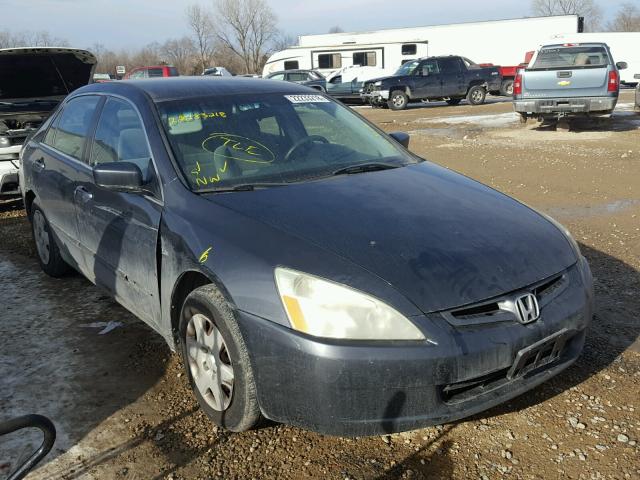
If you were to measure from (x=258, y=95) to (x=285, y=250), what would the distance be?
64.2 inches

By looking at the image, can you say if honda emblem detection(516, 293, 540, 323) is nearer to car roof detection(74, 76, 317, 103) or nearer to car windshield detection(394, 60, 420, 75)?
car roof detection(74, 76, 317, 103)

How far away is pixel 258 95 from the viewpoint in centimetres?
385

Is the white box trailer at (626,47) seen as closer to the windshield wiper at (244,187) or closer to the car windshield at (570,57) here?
the car windshield at (570,57)

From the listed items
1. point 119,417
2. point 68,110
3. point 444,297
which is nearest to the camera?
point 444,297

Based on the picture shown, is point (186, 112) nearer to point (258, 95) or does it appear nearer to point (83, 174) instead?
point (258, 95)

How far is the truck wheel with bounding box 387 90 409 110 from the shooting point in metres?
21.7

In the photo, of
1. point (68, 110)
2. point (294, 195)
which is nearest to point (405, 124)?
point (68, 110)

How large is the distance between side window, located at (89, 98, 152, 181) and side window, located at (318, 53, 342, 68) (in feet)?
91.6

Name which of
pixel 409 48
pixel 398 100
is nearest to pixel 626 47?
pixel 409 48

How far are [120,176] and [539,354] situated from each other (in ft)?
7.20

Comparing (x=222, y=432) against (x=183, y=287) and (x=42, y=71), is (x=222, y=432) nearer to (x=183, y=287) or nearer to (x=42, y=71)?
(x=183, y=287)

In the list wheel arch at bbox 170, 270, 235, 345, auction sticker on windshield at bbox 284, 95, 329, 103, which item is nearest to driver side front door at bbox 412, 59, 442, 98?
auction sticker on windshield at bbox 284, 95, 329, 103

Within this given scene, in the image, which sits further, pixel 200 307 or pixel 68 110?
pixel 68 110

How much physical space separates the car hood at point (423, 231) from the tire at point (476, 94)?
20.6 metres
